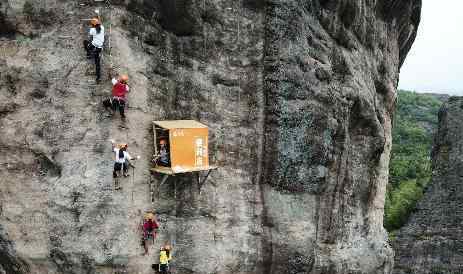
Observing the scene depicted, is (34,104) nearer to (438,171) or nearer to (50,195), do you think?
(50,195)

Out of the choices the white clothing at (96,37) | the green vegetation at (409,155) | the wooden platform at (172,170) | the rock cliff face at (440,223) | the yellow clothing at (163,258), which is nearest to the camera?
the white clothing at (96,37)

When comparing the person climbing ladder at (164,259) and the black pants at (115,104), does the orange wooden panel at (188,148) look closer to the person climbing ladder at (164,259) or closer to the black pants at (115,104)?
the black pants at (115,104)

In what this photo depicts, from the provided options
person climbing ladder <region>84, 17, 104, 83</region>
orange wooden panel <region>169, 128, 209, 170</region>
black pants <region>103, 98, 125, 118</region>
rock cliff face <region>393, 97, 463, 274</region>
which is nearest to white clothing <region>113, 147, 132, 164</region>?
black pants <region>103, 98, 125, 118</region>

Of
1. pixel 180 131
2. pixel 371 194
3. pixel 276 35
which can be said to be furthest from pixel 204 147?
pixel 371 194

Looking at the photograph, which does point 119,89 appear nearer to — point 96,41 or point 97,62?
point 97,62

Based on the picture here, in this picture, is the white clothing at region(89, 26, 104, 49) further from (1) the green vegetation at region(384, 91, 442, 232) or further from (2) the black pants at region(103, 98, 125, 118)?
(1) the green vegetation at region(384, 91, 442, 232)

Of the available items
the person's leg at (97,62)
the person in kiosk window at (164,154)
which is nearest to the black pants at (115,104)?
the person's leg at (97,62)
